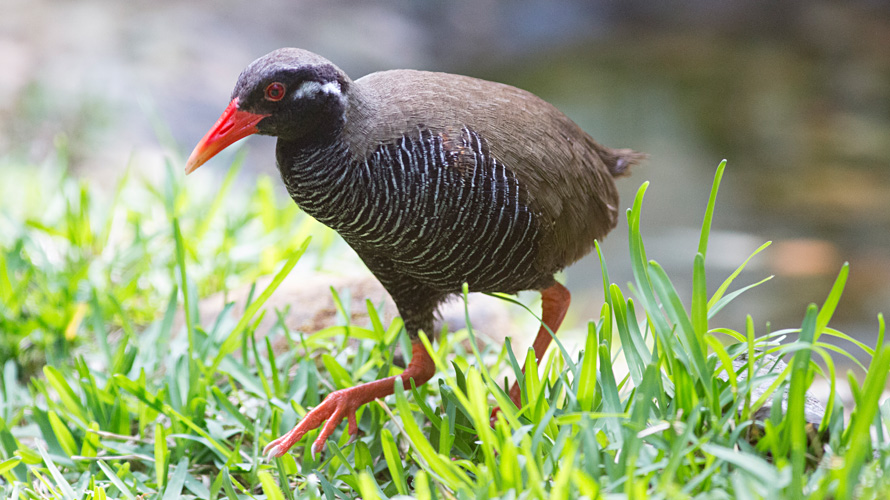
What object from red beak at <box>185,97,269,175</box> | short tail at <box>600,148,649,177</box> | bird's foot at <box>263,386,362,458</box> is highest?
red beak at <box>185,97,269,175</box>

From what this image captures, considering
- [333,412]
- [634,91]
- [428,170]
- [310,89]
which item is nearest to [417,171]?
[428,170]

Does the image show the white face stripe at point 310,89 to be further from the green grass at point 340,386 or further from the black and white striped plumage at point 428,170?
the green grass at point 340,386

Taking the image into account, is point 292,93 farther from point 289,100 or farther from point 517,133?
→ point 517,133

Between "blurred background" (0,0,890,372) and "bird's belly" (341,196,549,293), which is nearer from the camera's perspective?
"bird's belly" (341,196,549,293)

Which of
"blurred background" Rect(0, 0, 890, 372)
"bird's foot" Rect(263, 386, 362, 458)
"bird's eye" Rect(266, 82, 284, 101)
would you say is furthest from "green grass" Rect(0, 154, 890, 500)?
"blurred background" Rect(0, 0, 890, 372)

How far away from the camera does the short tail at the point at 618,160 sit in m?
2.96

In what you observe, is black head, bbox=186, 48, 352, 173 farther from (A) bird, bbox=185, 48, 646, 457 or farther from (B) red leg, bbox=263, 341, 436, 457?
(B) red leg, bbox=263, 341, 436, 457

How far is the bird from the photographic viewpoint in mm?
2209

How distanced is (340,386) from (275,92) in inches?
46.7

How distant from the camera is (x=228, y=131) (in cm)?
225

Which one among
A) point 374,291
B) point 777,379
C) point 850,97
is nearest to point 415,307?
point 374,291

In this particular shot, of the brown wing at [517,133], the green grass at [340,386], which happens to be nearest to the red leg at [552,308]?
the green grass at [340,386]

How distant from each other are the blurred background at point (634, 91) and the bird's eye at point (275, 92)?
89.0 inches

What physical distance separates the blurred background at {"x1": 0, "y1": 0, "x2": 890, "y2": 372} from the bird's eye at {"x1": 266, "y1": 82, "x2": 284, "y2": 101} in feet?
7.42
